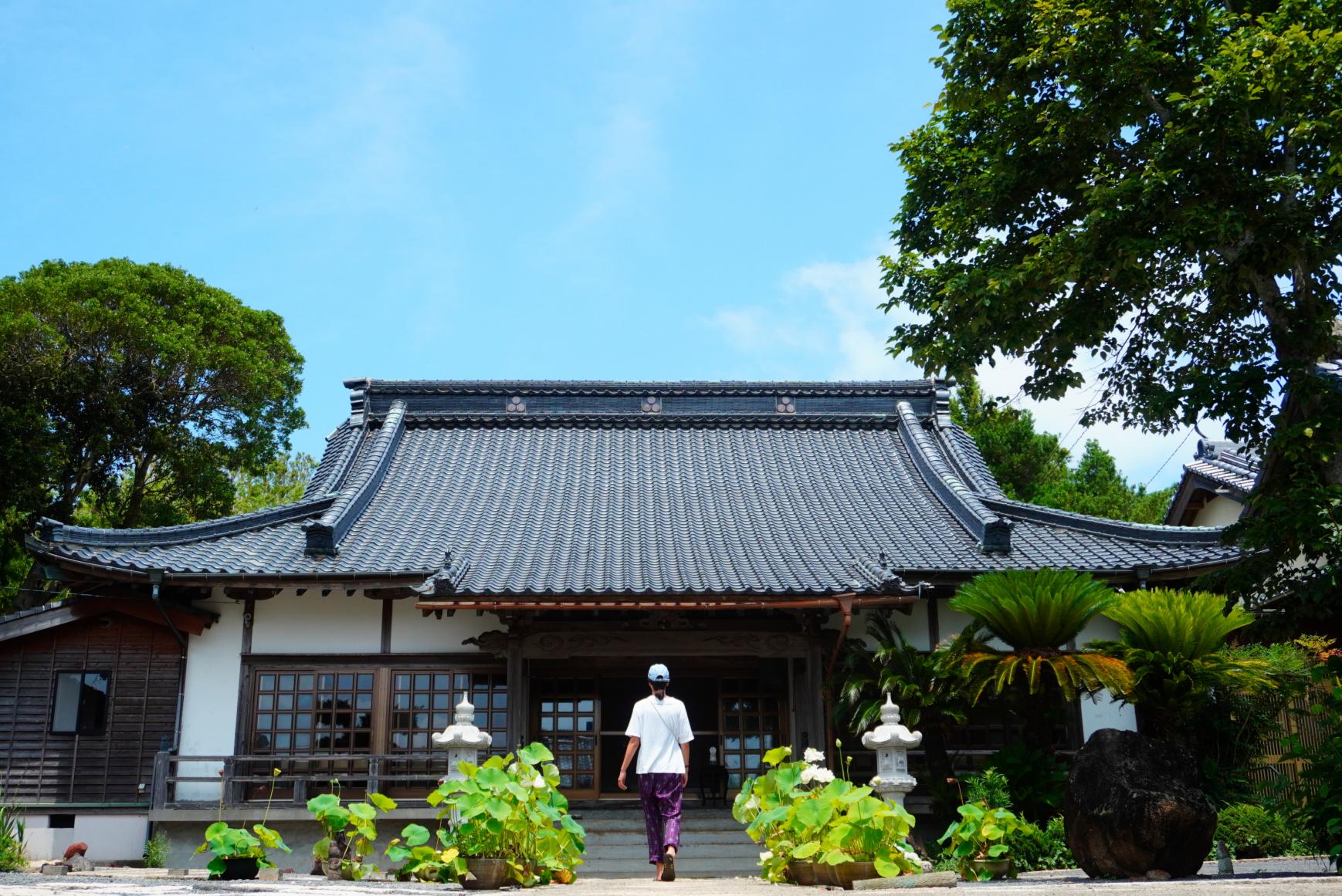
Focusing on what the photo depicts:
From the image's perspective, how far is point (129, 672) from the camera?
49.3 ft

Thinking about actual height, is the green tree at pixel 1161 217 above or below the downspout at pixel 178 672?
above

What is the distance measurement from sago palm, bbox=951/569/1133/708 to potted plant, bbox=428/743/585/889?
590 centimetres

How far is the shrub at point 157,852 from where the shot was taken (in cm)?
1375

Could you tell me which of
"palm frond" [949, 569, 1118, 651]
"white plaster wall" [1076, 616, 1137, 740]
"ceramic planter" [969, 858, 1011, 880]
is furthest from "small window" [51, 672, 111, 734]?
"white plaster wall" [1076, 616, 1137, 740]

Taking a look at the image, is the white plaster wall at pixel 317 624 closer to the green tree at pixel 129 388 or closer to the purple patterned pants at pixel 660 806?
the purple patterned pants at pixel 660 806

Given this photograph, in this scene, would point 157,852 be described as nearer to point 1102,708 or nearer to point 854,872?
point 854,872

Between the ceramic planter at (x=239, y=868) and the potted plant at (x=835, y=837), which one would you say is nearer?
the potted plant at (x=835, y=837)

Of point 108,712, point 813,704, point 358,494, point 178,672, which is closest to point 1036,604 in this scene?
point 813,704

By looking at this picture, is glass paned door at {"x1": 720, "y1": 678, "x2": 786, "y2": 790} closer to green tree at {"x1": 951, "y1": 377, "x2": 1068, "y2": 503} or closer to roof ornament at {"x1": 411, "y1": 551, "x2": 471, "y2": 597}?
roof ornament at {"x1": 411, "y1": 551, "x2": 471, "y2": 597}

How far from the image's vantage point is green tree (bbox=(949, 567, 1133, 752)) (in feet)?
40.4

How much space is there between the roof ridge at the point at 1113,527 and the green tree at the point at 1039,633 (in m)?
3.39

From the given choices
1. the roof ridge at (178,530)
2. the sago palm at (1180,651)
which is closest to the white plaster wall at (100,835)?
the roof ridge at (178,530)

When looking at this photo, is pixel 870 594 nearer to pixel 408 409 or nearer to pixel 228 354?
pixel 408 409

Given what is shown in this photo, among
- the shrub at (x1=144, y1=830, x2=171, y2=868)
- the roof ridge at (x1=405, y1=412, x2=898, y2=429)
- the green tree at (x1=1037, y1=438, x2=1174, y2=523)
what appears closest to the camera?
the shrub at (x1=144, y1=830, x2=171, y2=868)
